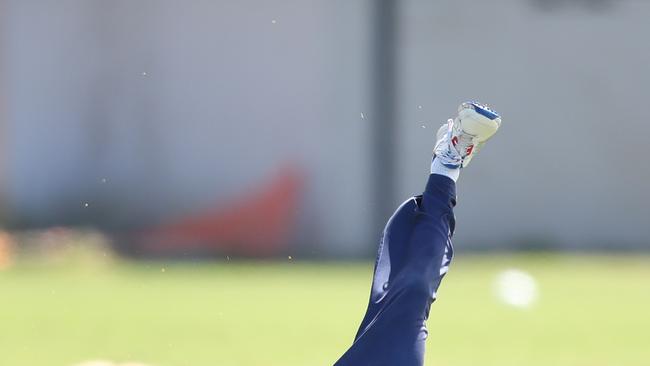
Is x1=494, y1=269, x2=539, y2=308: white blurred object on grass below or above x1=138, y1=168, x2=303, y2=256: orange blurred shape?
above

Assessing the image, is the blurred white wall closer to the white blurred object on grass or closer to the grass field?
the grass field

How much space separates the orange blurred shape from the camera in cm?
1677

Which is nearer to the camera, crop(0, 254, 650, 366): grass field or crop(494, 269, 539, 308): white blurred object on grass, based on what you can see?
crop(0, 254, 650, 366): grass field

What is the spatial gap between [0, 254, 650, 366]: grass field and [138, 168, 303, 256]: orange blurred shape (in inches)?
36.8

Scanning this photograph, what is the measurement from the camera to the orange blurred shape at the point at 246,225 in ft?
55.0

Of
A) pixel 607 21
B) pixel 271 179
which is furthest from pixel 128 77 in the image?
pixel 607 21

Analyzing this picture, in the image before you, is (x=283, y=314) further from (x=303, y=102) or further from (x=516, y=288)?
(x=303, y=102)

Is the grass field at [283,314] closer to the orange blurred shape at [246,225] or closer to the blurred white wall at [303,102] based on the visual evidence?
the orange blurred shape at [246,225]

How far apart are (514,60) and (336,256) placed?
3.20 m

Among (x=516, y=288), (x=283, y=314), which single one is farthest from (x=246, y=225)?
(x=283, y=314)

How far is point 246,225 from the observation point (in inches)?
671

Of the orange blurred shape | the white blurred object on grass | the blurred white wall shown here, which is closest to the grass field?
the white blurred object on grass

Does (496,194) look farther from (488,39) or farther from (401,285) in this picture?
(401,285)

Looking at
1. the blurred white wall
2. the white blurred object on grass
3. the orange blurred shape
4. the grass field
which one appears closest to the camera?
the grass field
